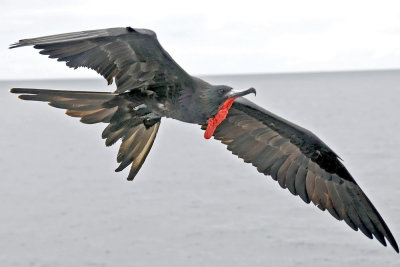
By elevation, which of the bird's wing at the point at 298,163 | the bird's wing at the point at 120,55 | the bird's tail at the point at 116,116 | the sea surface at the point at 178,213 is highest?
the bird's wing at the point at 120,55

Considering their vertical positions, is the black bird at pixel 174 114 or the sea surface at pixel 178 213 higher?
the black bird at pixel 174 114

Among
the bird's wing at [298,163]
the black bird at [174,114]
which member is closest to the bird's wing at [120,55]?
the black bird at [174,114]

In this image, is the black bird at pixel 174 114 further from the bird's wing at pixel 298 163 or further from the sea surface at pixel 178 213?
the sea surface at pixel 178 213

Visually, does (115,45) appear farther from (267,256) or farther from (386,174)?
(386,174)

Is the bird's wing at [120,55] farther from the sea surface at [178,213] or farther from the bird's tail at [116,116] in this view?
the sea surface at [178,213]

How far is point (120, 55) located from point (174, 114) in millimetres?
825

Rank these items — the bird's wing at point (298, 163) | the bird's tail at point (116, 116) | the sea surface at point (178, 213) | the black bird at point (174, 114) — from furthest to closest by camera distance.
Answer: the sea surface at point (178, 213) → the bird's wing at point (298, 163) → the bird's tail at point (116, 116) → the black bird at point (174, 114)

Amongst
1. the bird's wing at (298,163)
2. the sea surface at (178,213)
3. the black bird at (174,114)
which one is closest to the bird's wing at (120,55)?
the black bird at (174,114)

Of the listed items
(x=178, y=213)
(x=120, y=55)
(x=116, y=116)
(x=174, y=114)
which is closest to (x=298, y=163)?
(x=174, y=114)

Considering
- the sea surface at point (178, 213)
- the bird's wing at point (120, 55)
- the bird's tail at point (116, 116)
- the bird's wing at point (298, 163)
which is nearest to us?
the bird's wing at point (120, 55)

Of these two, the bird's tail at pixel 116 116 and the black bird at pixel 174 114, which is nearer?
the black bird at pixel 174 114

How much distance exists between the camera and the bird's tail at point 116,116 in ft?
27.6

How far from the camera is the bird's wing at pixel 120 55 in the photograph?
7.67 meters

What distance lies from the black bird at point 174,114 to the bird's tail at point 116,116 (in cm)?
1
